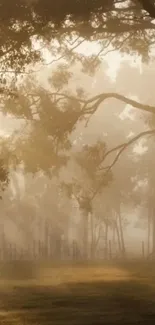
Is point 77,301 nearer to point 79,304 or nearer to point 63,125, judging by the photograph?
point 79,304

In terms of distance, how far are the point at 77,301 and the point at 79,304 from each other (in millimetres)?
687

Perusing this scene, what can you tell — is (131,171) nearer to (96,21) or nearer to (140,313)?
(96,21)

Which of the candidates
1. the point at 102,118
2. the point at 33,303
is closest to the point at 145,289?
the point at 33,303

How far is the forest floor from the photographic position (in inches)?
510

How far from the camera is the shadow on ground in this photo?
507 inches

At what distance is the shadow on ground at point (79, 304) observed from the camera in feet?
42.2

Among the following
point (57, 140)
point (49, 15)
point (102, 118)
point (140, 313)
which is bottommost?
point (140, 313)

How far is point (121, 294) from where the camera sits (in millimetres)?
18281

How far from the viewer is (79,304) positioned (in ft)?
51.6

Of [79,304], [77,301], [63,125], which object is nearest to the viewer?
[79,304]

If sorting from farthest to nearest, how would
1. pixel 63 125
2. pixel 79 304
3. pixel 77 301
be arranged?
pixel 63 125
pixel 77 301
pixel 79 304

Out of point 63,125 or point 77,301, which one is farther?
point 63,125

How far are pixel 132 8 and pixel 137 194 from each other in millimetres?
37505

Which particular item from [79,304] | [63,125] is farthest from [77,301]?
[63,125]
